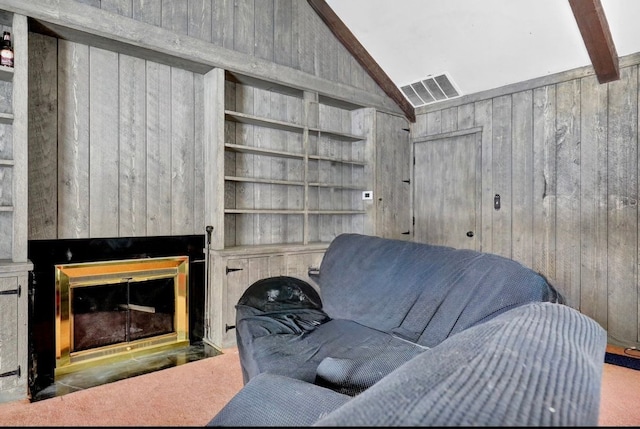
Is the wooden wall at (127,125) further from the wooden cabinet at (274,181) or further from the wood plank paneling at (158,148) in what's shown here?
the wooden cabinet at (274,181)

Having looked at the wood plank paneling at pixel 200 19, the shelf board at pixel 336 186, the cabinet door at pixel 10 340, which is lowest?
the cabinet door at pixel 10 340

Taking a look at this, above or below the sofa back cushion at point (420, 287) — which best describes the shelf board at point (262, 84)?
above

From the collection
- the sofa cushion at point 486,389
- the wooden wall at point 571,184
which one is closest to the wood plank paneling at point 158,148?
the sofa cushion at point 486,389

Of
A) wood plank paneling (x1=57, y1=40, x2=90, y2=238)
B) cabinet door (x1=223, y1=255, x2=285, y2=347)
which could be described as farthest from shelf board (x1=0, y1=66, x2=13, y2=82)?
cabinet door (x1=223, y1=255, x2=285, y2=347)

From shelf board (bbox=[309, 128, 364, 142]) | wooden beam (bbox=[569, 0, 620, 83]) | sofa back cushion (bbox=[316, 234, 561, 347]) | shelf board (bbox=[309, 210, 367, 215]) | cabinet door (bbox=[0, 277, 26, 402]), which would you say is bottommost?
cabinet door (bbox=[0, 277, 26, 402])

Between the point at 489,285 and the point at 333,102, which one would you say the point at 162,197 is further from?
the point at 489,285

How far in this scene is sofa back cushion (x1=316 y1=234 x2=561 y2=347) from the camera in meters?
1.39

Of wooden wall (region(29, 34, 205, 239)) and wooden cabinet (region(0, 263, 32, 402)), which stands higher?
wooden wall (region(29, 34, 205, 239))

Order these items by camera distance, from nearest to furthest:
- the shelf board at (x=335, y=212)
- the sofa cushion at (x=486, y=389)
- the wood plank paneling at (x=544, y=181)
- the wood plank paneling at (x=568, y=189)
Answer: the sofa cushion at (x=486, y=389) → the wood plank paneling at (x=568, y=189) → the wood plank paneling at (x=544, y=181) → the shelf board at (x=335, y=212)

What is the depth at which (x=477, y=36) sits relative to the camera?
10.2ft

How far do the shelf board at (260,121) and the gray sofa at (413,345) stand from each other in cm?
133

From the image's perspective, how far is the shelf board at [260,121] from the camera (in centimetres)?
296

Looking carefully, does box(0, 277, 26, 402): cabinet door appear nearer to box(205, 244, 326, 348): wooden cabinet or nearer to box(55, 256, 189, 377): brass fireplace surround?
box(55, 256, 189, 377): brass fireplace surround

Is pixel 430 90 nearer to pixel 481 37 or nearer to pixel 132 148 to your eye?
pixel 481 37
